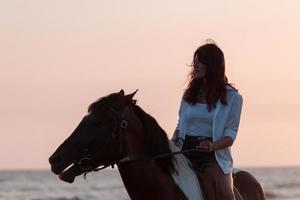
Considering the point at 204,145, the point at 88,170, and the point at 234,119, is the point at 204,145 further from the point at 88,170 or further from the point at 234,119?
the point at 88,170

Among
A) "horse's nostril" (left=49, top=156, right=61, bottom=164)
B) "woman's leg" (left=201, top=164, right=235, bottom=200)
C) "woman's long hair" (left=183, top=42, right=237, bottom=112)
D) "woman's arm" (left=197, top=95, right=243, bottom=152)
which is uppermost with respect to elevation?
"woman's long hair" (left=183, top=42, right=237, bottom=112)

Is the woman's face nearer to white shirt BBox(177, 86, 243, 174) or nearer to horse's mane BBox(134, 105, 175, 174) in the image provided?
white shirt BBox(177, 86, 243, 174)

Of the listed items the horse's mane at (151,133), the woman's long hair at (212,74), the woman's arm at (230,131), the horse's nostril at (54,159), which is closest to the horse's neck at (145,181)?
the horse's mane at (151,133)

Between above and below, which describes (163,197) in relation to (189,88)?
below

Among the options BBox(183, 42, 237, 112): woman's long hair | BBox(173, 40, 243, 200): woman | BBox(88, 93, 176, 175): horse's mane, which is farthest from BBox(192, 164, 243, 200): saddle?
BBox(183, 42, 237, 112): woman's long hair

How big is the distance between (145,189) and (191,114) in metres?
0.90

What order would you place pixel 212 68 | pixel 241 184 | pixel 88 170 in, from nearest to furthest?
pixel 88 170
pixel 212 68
pixel 241 184

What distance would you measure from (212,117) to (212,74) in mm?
390

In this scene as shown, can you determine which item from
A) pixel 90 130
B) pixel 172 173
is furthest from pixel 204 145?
pixel 90 130

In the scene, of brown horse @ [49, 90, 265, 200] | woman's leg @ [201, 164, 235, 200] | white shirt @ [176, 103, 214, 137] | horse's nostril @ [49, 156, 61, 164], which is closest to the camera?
horse's nostril @ [49, 156, 61, 164]

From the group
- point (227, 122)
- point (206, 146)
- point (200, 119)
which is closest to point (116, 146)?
point (206, 146)

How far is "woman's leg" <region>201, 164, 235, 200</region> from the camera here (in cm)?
960

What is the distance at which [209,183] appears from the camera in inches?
379

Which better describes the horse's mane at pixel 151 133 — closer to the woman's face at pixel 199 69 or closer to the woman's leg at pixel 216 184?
the woman's leg at pixel 216 184
